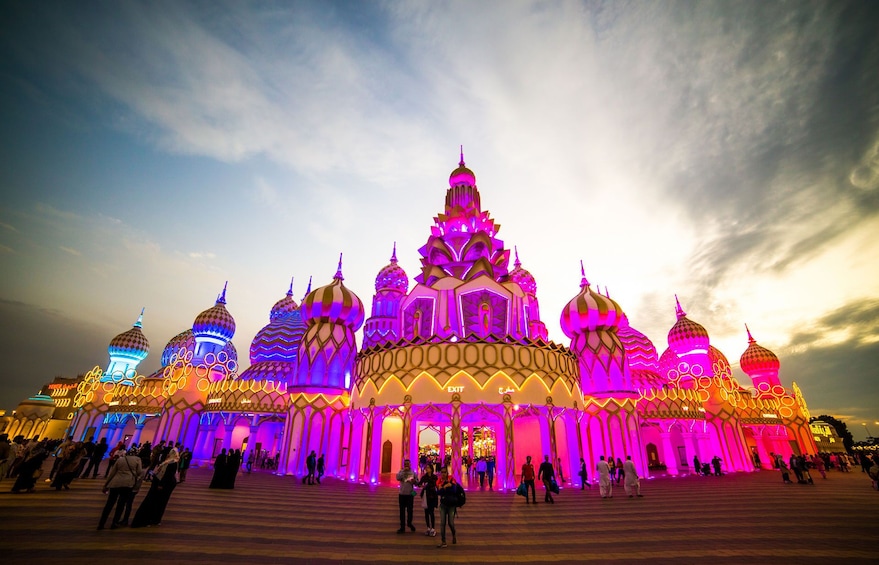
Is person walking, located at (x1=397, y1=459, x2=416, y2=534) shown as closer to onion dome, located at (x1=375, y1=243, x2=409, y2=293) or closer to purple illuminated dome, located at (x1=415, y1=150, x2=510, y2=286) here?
purple illuminated dome, located at (x1=415, y1=150, x2=510, y2=286)

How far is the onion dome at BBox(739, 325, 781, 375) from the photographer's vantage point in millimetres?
45438

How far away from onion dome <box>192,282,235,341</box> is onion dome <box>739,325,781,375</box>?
2387 inches

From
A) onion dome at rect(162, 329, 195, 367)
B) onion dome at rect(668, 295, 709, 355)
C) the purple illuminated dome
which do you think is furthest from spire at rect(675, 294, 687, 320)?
onion dome at rect(162, 329, 195, 367)

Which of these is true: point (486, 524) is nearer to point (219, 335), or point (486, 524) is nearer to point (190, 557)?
point (190, 557)

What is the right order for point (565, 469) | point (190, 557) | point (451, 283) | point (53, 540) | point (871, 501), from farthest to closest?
1. point (451, 283)
2. point (565, 469)
3. point (871, 501)
4. point (53, 540)
5. point (190, 557)

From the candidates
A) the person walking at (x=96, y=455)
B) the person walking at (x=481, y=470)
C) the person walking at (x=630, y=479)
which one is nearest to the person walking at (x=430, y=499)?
the person walking at (x=630, y=479)

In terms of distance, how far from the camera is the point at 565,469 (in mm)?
22562

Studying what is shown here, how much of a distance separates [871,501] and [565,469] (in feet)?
40.5

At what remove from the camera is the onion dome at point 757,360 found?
45.4 metres

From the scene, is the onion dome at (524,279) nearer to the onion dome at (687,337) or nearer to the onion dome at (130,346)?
the onion dome at (687,337)

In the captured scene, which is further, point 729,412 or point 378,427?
point 729,412

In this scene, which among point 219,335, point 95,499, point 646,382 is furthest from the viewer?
point 219,335

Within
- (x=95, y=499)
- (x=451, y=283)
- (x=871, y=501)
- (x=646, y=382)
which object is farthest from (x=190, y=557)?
(x=646, y=382)

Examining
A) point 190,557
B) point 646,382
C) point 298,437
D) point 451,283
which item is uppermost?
point 451,283
